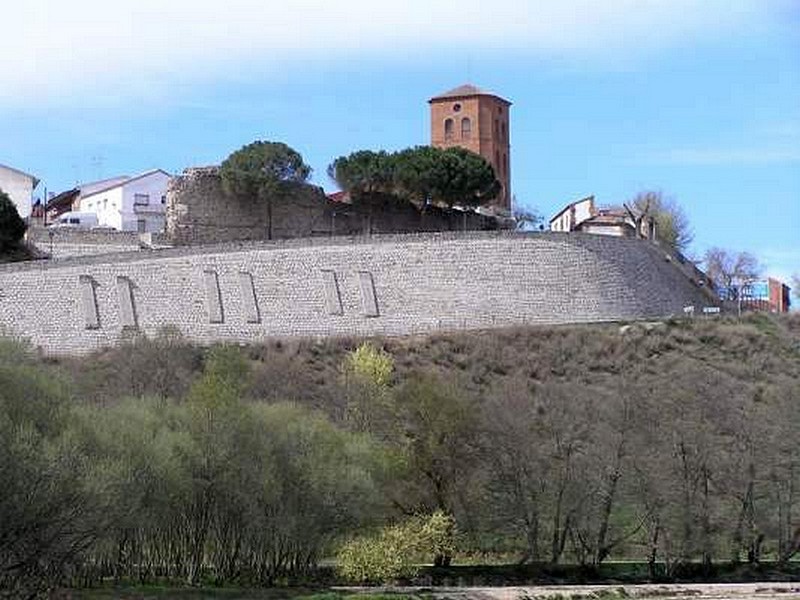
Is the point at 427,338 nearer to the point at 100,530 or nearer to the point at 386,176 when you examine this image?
the point at 386,176

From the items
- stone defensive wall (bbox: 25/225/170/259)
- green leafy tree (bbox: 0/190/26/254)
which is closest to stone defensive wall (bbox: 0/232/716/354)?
green leafy tree (bbox: 0/190/26/254)

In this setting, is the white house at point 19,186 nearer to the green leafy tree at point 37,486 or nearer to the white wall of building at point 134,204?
the white wall of building at point 134,204

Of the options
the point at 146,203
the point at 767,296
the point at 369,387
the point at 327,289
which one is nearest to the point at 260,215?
the point at 327,289

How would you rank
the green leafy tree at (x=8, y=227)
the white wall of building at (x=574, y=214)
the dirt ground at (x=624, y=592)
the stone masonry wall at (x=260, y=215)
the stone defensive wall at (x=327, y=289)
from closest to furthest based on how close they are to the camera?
1. the dirt ground at (x=624, y=592)
2. the stone defensive wall at (x=327, y=289)
3. the green leafy tree at (x=8, y=227)
4. the stone masonry wall at (x=260, y=215)
5. the white wall of building at (x=574, y=214)

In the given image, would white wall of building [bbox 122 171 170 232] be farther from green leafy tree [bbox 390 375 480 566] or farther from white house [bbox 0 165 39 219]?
green leafy tree [bbox 390 375 480 566]

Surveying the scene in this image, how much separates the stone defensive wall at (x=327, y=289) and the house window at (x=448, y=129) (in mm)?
44450

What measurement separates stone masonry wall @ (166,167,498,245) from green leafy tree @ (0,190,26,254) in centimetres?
764

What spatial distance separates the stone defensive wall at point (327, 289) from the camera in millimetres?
65500

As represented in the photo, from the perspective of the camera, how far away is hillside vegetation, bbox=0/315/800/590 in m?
32.5

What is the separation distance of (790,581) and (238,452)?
15650 millimetres

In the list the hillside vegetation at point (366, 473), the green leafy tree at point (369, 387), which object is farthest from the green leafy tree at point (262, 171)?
the hillside vegetation at point (366, 473)

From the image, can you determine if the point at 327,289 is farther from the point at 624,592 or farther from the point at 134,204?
the point at 624,592

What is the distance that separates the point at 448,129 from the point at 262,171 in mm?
39322

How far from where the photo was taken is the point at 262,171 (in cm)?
7775
